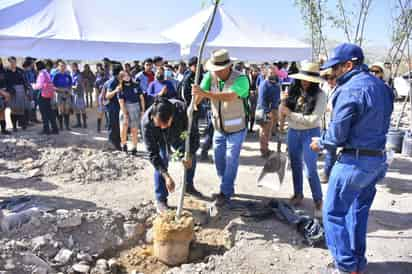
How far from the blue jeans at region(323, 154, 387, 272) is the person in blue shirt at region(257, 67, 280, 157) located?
166 inches

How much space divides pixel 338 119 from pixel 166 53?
8168 millimetres

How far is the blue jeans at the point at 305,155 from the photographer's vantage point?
15.5 ft

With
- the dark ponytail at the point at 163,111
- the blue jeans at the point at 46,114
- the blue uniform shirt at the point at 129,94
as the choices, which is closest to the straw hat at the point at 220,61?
the dark ponytail at the point at 163,111

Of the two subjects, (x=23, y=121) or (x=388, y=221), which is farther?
(x=23, y=121)

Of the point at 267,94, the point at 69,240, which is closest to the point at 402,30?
the point at 267,94

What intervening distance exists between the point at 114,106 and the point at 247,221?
438 cm

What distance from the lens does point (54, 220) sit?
14.0 feet

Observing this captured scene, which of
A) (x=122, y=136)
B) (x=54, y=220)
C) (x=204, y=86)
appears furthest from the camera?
(x=122, y=136)

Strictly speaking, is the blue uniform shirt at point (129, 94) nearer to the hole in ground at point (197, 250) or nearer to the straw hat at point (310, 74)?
the hole in ground at point (197, 250)

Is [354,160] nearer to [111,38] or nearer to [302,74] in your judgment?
[302,74]

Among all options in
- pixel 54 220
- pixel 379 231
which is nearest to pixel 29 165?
pixel 54 220

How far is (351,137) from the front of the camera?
315cm

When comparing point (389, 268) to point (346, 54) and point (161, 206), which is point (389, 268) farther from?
point (161, 206)

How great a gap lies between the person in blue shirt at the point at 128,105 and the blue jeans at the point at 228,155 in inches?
127
